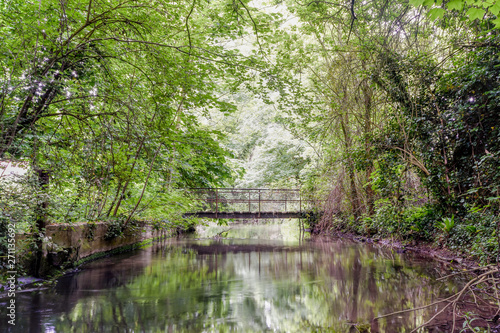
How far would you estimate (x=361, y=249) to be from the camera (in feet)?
32.9

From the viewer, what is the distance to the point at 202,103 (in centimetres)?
619

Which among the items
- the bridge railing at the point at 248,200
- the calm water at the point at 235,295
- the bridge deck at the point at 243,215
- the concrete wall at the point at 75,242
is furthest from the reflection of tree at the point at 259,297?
the bridge railing at the point at 248,200

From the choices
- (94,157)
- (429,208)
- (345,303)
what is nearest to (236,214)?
(429,208)

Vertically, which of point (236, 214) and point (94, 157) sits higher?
point (94, 157)

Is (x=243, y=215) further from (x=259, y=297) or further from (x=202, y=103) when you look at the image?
(x=259, y=297)

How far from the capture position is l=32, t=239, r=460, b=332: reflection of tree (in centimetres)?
396

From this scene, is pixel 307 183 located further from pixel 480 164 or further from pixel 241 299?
pixel 241 299

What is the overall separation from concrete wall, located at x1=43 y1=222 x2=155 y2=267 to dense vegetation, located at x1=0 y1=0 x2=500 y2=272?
272 millimetres

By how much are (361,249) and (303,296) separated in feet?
17.9

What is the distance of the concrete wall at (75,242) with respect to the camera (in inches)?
233

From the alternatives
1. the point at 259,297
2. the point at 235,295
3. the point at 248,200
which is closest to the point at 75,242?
the point at 235,295

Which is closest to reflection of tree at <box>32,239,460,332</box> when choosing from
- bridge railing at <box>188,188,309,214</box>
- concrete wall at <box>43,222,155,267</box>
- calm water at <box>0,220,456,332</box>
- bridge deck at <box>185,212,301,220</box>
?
calm water at <box>0,220,456,332</box>

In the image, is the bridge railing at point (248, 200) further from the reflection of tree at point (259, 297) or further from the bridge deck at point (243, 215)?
the reflection of tree at point (259, 297)

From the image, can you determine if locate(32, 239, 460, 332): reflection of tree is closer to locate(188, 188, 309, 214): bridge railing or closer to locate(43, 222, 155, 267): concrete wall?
locate(43, 222, 155, 267): concrete wall
